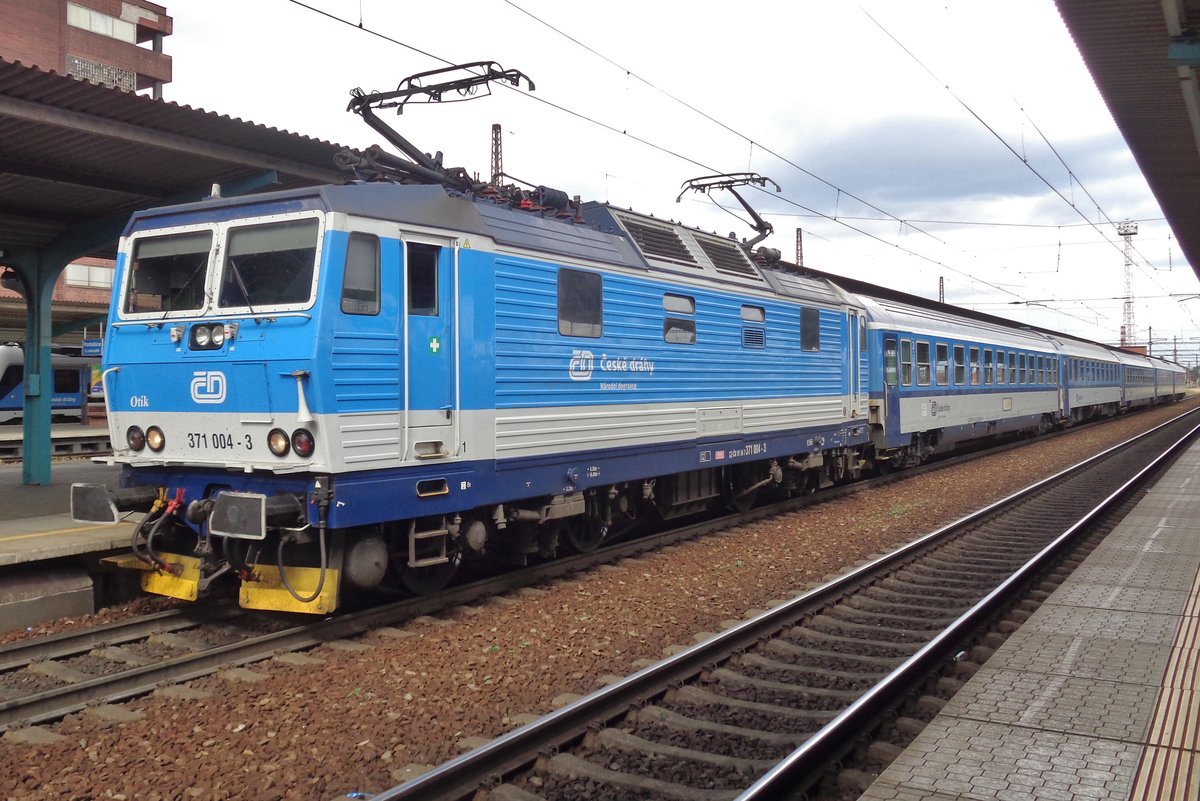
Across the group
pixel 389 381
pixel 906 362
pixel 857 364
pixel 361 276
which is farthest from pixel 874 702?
pixel 906 362

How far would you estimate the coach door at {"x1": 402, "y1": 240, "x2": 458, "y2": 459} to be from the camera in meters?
7.22

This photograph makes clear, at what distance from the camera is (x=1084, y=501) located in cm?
1417

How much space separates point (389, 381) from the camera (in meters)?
7.04

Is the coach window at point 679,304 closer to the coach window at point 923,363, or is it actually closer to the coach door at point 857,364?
the coach door at point 857,364

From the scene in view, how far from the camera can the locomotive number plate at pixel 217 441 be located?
686 cm

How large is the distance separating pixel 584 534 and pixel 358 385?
423 cm

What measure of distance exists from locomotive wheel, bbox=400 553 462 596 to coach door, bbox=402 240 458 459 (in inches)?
47.3

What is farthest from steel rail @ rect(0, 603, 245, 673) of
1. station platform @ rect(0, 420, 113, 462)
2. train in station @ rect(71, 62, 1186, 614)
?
station platform @ rect(0, 420, 113, 462)

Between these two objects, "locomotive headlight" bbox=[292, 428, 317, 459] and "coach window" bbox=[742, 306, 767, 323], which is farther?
"coach window" bbox=[742, 306, 767, 323]

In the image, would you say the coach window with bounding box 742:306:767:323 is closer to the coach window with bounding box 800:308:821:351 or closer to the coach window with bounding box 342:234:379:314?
the coach window with bounding box 800:308:821:351

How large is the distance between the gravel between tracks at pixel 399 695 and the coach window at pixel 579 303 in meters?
2.52

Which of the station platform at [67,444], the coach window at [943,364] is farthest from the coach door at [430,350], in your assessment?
the station platform at [67,444]

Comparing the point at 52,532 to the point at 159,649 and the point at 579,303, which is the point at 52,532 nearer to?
the point at 159,649

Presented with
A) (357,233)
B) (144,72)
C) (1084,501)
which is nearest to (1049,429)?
(1084,501)
